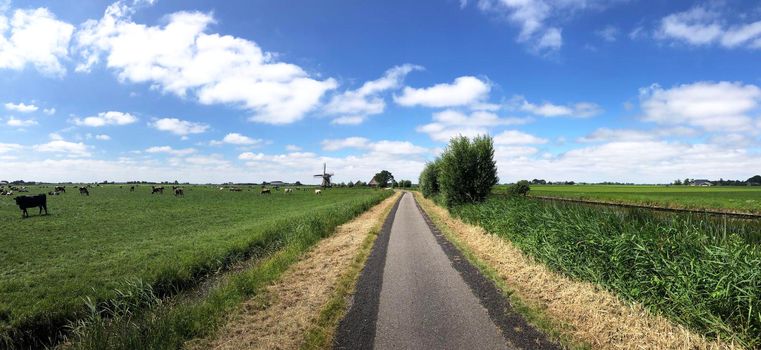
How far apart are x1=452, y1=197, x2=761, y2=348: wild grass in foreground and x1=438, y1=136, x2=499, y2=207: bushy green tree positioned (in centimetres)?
1528

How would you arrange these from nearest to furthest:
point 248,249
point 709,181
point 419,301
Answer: point 419,301
point 248,249
point 709,181

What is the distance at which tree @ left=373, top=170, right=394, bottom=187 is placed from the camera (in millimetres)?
183500

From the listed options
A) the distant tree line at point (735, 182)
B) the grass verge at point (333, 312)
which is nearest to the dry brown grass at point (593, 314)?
the grass verge at point (333, 312)

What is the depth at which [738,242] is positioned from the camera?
5977 millimetres

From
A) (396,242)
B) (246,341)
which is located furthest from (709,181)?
Answer: (246,341)

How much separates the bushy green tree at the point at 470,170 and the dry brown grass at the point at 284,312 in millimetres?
15461

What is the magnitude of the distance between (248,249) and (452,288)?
10729 millimetres

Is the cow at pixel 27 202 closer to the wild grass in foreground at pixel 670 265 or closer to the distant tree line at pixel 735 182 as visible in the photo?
the wild grass in foreground at pixel 670 265

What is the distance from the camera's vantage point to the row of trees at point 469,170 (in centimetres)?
2619

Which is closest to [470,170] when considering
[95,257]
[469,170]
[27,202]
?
[469,170]

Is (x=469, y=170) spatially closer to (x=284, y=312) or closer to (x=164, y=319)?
(x=284, y=312)

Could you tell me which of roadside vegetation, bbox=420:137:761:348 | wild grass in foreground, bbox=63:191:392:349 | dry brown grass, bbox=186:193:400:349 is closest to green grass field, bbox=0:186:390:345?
wild grass in foreground, bbox=63:191:392:349

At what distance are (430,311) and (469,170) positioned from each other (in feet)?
64.6

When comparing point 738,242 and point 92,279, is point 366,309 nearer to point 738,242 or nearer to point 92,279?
point 738,242
